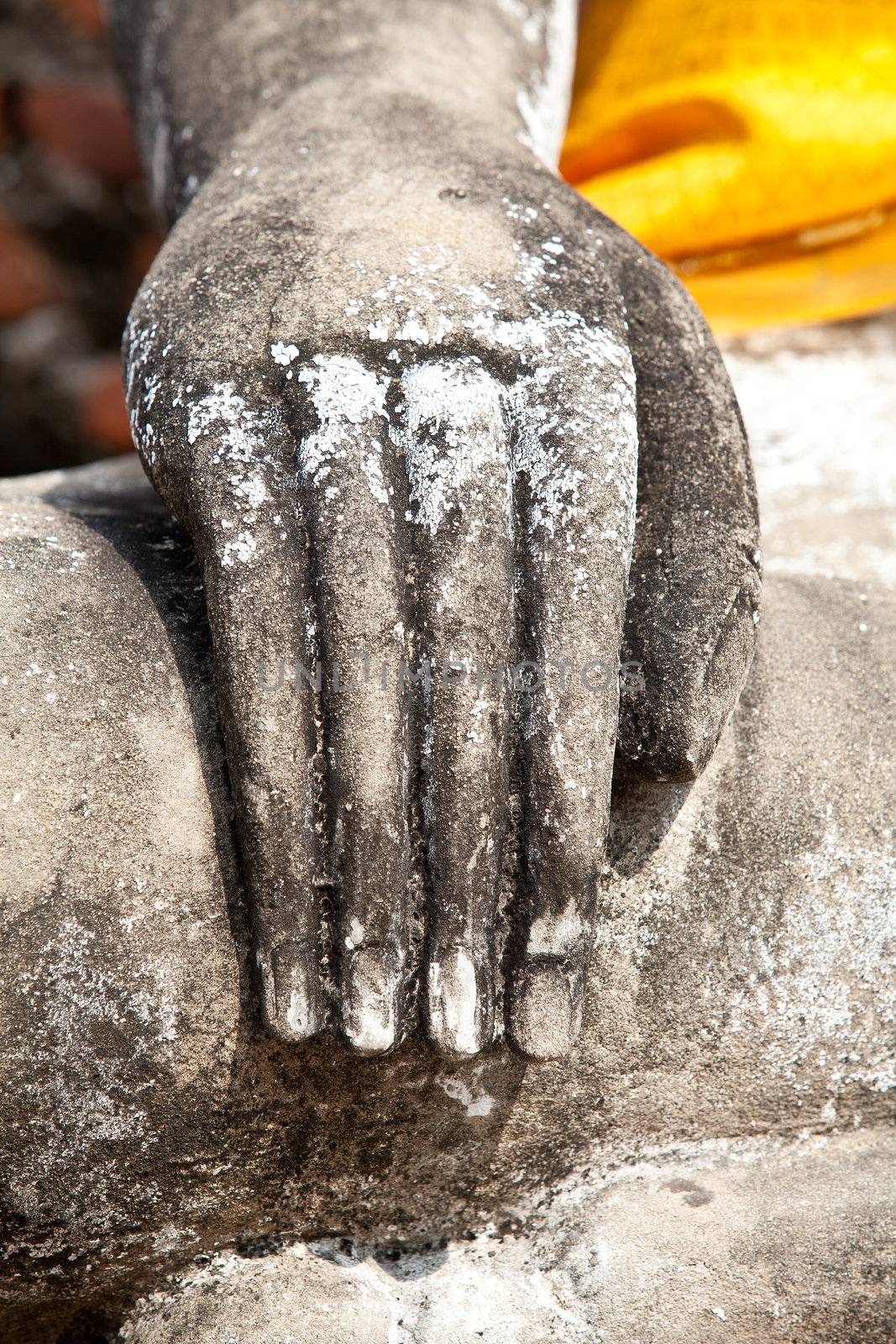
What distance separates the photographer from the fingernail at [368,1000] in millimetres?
586

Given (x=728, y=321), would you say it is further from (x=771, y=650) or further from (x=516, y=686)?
(x=516, y=686)

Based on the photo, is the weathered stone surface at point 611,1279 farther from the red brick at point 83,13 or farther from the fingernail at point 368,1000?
the red brick at point 83,13

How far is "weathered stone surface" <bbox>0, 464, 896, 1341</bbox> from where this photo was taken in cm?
61

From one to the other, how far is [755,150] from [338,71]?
0.40 metres

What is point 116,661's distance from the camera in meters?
0.64

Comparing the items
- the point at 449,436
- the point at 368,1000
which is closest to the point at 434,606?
the point at 449,436

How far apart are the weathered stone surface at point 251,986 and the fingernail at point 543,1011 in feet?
0.19

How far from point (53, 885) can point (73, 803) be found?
0.13ft

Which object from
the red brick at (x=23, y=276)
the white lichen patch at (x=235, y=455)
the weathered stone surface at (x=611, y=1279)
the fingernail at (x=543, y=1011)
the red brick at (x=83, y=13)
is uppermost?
the red brick at (x=83, y=13)

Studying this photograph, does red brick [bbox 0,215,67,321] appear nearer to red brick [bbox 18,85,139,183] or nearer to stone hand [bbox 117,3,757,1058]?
red brick [bbox 18,85,139,183]

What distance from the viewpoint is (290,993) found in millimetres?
594

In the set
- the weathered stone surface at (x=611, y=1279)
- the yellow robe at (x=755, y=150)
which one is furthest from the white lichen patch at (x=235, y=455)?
the yellow robe at (x=755, y=150)

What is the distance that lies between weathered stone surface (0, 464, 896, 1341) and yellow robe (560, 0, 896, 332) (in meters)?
0.47

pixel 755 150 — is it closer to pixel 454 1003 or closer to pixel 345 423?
pixel 345 423
